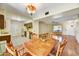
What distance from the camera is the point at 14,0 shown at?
178 centimetres

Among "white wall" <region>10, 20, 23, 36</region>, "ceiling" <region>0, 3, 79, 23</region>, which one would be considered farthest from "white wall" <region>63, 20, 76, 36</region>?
"white wall" <region>10, 20, 23, 36</region>

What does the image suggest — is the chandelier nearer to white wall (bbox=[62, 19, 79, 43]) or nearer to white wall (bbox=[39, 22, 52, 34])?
white wall (bbox=[39, 22, 52, 34])

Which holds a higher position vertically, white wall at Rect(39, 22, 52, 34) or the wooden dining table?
white wall at Rect(39, 22, 52, 34)

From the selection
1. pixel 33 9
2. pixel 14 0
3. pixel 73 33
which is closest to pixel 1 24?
pixel 14 0

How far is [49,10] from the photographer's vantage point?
182 cm

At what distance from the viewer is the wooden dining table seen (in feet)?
5.83

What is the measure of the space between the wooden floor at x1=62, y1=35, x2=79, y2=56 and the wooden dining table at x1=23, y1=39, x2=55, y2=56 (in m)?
0.25

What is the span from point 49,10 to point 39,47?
69cm

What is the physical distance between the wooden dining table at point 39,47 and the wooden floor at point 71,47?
0.25 meters

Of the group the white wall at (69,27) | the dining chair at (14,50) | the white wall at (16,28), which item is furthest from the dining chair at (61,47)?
the white wall at (16,28)

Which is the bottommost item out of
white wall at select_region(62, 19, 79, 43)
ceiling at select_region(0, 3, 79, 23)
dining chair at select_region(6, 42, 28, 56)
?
dining chair at select_region(6, 42, 28, 56)

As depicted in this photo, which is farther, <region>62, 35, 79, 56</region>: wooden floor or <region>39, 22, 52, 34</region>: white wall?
<region>39, 22, 52, 34</region>: white wall

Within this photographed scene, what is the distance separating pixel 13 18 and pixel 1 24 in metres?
0.23

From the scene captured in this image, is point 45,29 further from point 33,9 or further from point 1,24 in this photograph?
point 1,24
